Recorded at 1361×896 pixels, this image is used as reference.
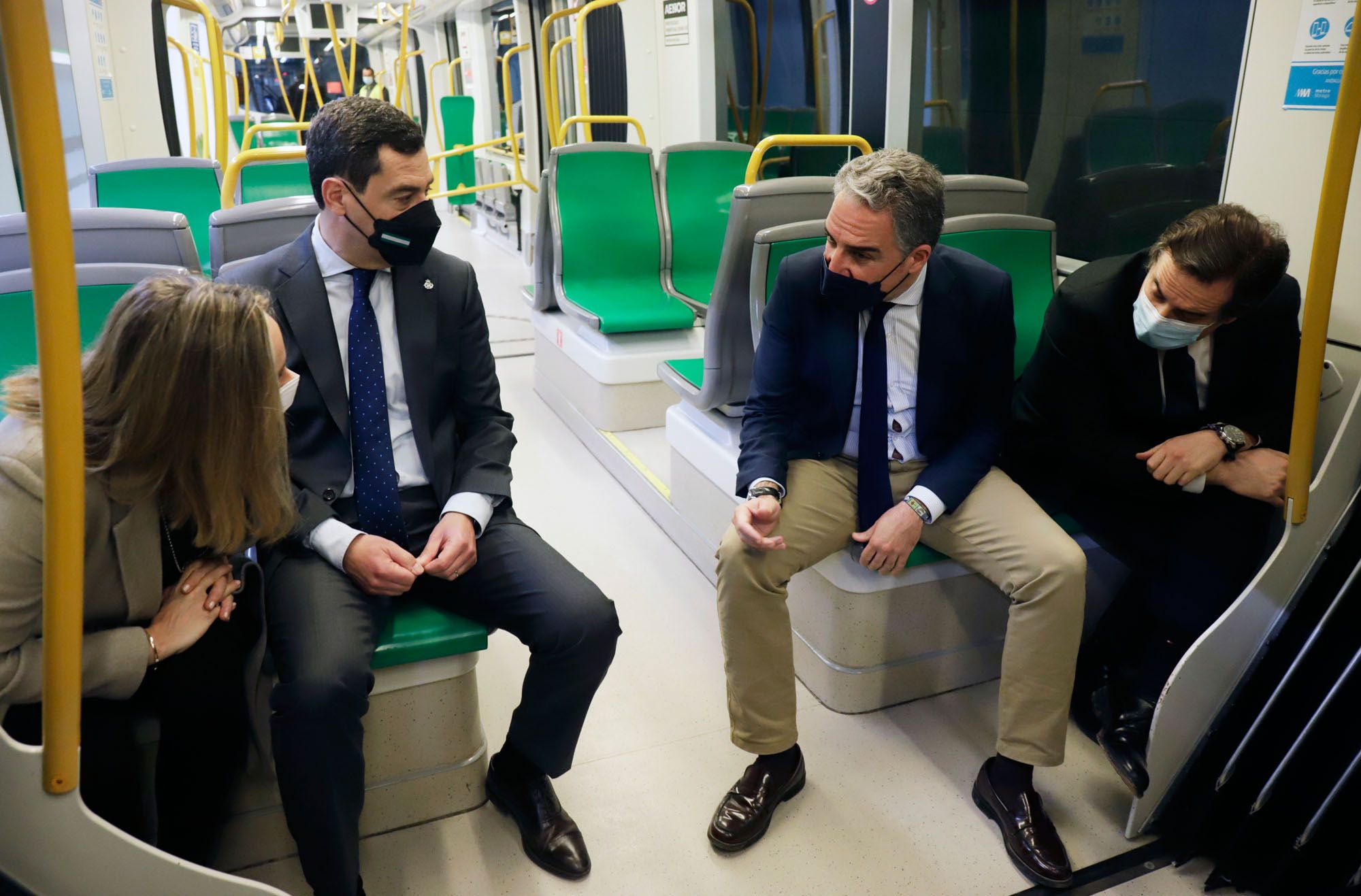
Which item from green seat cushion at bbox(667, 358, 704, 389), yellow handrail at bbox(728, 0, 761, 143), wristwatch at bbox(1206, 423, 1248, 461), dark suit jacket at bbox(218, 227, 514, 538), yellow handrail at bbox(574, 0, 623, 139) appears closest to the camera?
dark suit jacket at bbox(218, 227, 514, 538)

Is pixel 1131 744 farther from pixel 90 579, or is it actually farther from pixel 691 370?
pixel 90 579

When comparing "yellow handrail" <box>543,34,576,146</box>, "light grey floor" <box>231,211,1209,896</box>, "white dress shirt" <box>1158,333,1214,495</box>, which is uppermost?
"yellow handrail" <box>543,34,576,146</box>

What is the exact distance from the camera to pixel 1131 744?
6.93 ft

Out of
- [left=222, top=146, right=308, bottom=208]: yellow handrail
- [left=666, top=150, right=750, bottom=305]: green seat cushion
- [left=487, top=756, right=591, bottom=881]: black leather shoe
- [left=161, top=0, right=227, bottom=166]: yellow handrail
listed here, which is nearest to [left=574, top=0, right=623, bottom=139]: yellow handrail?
[left=666, top=150, right=750, bottom=305]: green seat cushion

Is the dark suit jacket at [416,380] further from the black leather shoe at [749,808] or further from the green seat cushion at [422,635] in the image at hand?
the black leather shoe at [749,808]

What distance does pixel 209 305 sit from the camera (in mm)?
1457

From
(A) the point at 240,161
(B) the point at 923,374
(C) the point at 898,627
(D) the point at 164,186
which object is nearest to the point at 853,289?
(B) the point at 923,374

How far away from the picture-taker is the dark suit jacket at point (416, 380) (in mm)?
1962

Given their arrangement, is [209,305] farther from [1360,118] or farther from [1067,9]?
[1067,9]

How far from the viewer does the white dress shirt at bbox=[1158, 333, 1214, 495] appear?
84.9 inches

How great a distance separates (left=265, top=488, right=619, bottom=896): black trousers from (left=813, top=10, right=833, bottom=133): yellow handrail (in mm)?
3775

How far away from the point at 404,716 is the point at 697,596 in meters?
1.24

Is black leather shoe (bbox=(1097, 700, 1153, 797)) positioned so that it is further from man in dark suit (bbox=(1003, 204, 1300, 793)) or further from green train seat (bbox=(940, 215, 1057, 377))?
green train seat (bbox=(940, 215, 1057, 377))

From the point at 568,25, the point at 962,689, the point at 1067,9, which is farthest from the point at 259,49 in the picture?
the point at 962,689
